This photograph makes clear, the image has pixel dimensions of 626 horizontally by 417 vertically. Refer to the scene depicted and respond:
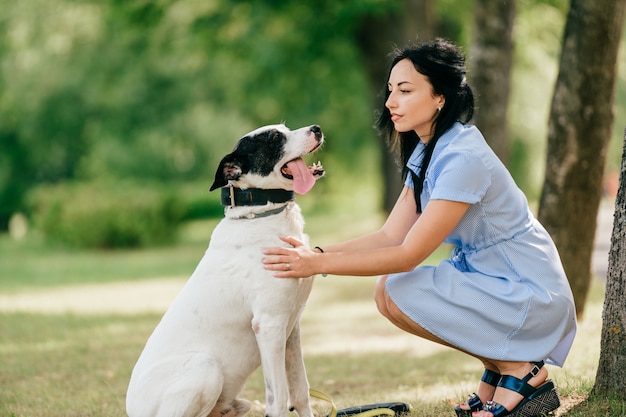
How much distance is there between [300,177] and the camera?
3979 mm

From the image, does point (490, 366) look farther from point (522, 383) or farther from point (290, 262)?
point (290, 262)

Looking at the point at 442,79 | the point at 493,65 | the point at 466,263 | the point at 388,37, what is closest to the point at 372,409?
the point at 466,263

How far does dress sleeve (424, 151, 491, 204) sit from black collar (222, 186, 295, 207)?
786 mm

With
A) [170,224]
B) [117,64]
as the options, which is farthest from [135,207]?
[117,64]

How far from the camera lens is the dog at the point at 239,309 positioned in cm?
370

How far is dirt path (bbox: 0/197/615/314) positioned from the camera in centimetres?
1086

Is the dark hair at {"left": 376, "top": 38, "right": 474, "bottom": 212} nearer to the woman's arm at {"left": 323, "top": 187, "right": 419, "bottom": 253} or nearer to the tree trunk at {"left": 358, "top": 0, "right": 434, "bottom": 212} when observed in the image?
the woman's arm at {"left": 323, "top": 187, "right": 419, "bottom": 253}

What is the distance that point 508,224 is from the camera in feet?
12.6

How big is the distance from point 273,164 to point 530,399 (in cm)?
173

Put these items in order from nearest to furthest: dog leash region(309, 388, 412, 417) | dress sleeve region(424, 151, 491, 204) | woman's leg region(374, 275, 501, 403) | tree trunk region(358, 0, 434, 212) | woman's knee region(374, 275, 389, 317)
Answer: dress sleeve region(424, 151, 491, 204)
woman's leg region(374, 275, 501, 403)
woman's knee region(374, 275, 389, 317)
dog leash region(309, 388, 412, 417)
tree trunk region(358, 0, 434, 212)

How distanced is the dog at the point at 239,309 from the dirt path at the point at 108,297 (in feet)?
22.8

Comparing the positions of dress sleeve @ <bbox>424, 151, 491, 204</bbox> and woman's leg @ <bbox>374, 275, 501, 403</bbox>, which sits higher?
dress sleeve @ <bbox>424, 151, 491, 204</bbox>

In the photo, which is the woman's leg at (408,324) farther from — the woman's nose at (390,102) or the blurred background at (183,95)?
the blurred background at (183,95)

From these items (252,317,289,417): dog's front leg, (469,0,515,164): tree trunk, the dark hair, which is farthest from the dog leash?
(469,0,515,164): tree trunk
